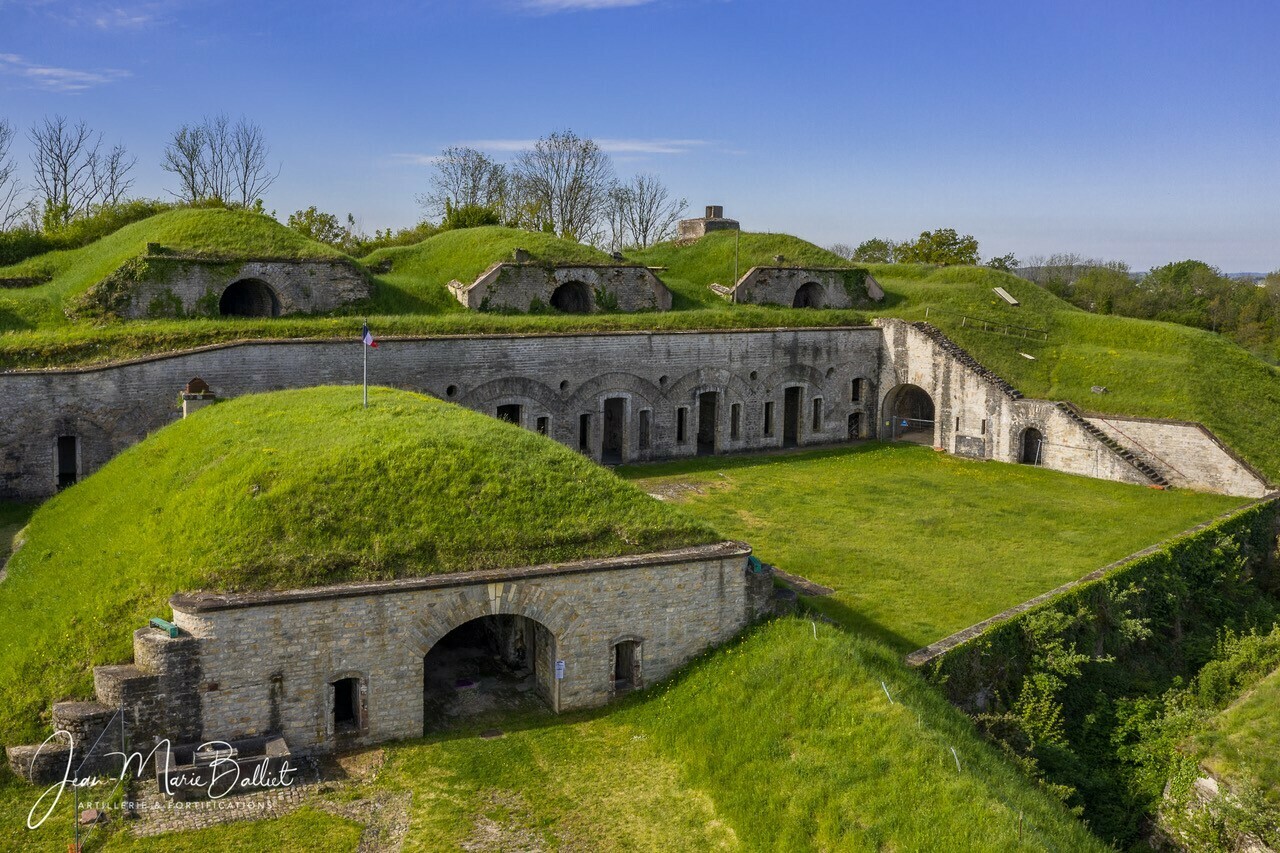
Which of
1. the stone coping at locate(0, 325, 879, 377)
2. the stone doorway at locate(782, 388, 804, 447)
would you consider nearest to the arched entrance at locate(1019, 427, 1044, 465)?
the stone coping at locate(0, 325, 879, 377)

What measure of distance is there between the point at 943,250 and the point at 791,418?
2420cm

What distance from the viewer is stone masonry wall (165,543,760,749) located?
11562 mm

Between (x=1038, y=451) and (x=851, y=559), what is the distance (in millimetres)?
11447

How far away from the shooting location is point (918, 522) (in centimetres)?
2159

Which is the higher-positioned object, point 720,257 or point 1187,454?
point 720,257

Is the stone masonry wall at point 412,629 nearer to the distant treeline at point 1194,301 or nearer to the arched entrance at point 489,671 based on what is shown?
the arched entrance at point 489,671

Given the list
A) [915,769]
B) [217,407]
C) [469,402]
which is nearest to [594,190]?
[469,402]

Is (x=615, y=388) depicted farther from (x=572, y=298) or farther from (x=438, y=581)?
(x=438, y=581)

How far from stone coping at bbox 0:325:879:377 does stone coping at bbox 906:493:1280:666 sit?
12034mm

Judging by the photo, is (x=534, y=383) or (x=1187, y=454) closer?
(x=534, y=383)

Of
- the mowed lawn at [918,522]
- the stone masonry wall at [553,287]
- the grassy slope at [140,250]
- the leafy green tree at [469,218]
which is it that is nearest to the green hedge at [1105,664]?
the mowed lawn at [918,522]

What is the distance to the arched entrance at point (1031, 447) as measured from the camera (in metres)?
27.7

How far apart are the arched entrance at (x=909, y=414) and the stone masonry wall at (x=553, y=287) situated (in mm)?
7754

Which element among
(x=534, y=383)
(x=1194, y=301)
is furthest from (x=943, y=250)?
(x=534, y=383)
